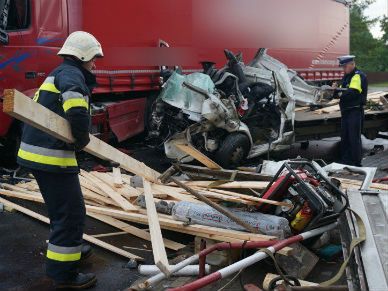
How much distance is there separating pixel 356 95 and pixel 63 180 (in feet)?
18.7

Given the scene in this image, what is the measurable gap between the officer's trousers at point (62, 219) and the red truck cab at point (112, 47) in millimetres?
3299

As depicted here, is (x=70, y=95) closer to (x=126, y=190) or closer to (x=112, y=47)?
(x=126, y=190)

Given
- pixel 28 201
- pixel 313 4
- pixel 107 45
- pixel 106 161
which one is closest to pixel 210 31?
pixel 107 45

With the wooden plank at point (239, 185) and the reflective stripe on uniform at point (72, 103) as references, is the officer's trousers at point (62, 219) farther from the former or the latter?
the wooden plank at point (239, 185)

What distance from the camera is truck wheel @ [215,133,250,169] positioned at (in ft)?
22.7

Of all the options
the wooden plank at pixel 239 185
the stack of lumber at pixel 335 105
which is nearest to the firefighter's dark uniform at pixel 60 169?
the wooden plank at pixel 239 185

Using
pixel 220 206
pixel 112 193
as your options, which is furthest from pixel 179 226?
pixel 112 193

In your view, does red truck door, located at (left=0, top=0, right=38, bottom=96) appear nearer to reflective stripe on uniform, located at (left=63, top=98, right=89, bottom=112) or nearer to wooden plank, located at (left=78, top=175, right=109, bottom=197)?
wooden plank, located at (left=78, top=175, right=109, bottom=197)

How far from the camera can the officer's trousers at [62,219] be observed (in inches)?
139

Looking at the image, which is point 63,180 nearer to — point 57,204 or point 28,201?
point 57,204

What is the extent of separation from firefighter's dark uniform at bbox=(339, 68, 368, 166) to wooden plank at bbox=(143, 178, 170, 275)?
176 inches

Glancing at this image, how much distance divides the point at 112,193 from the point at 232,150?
239 cm

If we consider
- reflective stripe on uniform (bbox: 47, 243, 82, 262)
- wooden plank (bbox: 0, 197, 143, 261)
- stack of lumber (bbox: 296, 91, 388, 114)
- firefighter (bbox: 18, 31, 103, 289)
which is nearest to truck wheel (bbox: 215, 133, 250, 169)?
stack of lumber (bbox: 296, 91, 388, 114)

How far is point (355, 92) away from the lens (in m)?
7.81
